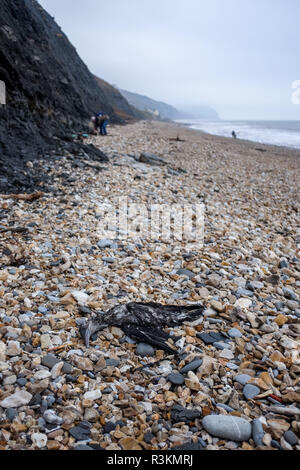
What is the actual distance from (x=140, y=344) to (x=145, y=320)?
1.18ft

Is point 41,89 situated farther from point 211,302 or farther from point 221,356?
point 221,356

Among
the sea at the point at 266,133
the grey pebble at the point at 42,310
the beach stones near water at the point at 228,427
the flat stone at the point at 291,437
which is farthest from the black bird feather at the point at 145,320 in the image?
the sea at the point at 266,133

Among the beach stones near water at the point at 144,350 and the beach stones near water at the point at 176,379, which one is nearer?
the beach stones near water at the point at 176,379

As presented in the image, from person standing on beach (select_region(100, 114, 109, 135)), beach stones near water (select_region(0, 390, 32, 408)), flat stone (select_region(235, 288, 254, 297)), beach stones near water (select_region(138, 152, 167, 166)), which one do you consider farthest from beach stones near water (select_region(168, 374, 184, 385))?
person standing on beach (select_region(100, 114, 109, 135))

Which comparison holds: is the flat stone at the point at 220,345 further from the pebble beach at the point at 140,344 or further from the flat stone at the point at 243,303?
the flat stone at the point at 243,303

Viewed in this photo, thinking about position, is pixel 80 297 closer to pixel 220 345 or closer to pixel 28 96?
pixel 220 345

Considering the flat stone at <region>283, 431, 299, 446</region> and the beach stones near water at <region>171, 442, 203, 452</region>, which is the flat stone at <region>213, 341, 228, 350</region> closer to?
the flat stone at <region>283, 431, 299, 446</region>

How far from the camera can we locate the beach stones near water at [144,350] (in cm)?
332

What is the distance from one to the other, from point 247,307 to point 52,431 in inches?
120

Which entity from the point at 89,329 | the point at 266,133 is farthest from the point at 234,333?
the point at 266,133

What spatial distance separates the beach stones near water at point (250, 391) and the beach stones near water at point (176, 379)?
2.09 ft

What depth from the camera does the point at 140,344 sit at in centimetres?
344
